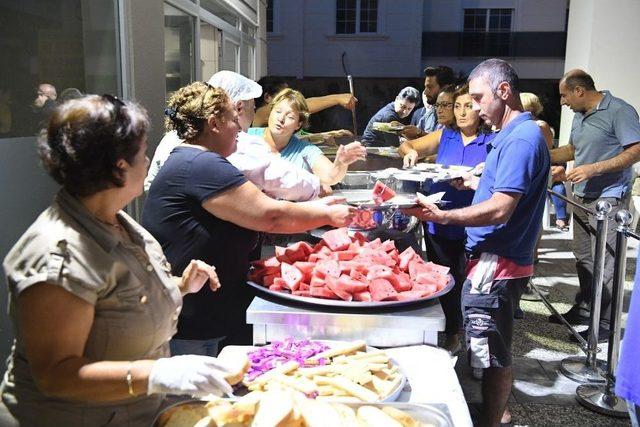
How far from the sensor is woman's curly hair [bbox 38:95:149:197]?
1268 millimetres

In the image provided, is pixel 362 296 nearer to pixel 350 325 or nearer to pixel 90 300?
pixel 350 325

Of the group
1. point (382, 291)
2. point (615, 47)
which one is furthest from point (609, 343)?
point (615, 47)

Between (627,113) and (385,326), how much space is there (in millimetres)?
3546

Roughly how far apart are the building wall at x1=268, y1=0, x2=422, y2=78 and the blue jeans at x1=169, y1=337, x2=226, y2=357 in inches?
747

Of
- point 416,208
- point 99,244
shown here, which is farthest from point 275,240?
point 99,244

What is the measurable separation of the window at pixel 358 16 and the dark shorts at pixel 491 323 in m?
19.1

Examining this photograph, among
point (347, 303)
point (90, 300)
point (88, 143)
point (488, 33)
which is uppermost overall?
point (488, 33)

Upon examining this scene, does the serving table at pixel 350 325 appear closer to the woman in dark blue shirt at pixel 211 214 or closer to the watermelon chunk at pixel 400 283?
the watermelon chunk at pixel 400 283

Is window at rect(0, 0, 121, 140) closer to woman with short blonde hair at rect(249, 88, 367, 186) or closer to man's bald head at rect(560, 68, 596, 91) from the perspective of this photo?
woman with short blonde hair at rect(249, 88, 367, 186)

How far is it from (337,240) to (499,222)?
686 millimetres

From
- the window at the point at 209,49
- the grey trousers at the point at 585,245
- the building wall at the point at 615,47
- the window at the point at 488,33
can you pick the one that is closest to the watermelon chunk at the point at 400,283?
the grey trousers at the point at 585,245

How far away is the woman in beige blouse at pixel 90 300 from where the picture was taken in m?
1.21

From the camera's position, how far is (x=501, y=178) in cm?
256

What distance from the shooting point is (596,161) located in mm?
4773
